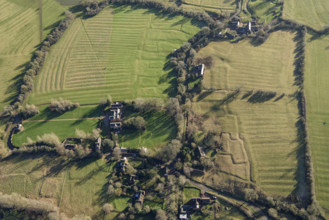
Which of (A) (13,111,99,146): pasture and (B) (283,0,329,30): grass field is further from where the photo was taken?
(B) (283,0,329,30): grass field

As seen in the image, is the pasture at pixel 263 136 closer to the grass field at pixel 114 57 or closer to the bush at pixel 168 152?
the bush at pixel 168 152

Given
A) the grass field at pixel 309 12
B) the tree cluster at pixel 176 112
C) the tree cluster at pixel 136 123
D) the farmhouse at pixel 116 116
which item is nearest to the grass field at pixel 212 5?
the grass field at pixel 309 12

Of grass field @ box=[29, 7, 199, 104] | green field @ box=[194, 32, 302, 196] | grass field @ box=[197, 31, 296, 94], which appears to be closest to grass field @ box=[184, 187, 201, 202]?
green field @ box=[194, 32, 302, 196]

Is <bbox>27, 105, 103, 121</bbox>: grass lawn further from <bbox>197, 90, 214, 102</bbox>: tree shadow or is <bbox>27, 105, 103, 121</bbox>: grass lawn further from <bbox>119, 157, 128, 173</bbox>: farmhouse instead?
<bbox>197, 90, 214, 102</bbox>: tree shadow

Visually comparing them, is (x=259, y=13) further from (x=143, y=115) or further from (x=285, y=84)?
(x=143, y=115)

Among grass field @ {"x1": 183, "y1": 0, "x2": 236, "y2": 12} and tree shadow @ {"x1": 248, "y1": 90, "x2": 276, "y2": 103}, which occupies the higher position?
grass field @ {"x1": 183, "y1": 0, "x2": 236, "y2": 12}

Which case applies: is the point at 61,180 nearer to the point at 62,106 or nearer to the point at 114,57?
the point at 62,106

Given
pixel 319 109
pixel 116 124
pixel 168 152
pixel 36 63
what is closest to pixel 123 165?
pixel 168 152

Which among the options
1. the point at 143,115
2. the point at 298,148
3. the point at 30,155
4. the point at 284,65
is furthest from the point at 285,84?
the point at 30,155
